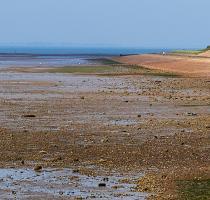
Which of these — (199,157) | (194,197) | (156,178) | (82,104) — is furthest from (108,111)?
(194,197)

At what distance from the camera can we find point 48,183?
14016 mm

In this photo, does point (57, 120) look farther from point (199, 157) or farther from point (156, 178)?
point (156, 178)

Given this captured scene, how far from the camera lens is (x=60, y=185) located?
13.9 meters

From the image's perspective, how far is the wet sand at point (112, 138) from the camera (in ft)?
49.5

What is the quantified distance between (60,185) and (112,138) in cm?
687

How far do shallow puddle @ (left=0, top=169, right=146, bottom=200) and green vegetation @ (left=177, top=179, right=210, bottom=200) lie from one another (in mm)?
852

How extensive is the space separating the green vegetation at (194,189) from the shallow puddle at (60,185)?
2.80ft

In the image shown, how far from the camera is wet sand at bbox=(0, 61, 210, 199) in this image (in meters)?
15.1

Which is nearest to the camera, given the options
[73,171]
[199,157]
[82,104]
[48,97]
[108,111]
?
[73,171]

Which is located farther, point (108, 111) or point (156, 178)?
point (108, 111)

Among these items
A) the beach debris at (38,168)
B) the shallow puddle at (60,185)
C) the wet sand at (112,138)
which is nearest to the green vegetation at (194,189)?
the wet sand at (112,138)

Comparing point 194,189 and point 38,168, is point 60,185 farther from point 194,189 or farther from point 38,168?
point 194,189

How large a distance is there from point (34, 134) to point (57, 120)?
412 centimetres

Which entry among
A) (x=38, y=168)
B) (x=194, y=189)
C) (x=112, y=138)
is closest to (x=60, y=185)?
(x=38, y=168)
